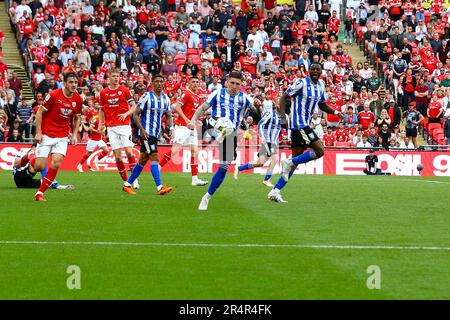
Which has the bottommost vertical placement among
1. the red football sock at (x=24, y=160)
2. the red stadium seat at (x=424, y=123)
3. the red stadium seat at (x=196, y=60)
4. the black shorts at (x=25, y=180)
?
the black shorts at (x=25, y=180)

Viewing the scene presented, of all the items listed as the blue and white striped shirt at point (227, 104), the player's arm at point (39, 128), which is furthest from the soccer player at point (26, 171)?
the blue and white striped shirt at point (227, 104)

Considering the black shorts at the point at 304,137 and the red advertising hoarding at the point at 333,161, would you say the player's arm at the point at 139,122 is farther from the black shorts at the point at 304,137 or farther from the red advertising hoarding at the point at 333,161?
the red advertising hoarding at the point at 333,161

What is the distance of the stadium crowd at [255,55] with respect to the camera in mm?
34656

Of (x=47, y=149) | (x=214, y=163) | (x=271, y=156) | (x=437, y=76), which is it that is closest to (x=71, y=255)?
(x=47, y=149)

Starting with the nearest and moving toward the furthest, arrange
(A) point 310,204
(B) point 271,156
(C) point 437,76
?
(A) point 310,204 < (B) point 271,156 < (C) point 437,76

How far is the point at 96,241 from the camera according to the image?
13.3m

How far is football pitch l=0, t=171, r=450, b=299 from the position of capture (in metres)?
10.2

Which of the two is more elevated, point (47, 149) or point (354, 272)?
point (47, 149)

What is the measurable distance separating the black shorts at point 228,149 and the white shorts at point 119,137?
5805 mm

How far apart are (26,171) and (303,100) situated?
625cm

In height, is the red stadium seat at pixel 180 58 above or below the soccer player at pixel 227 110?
above

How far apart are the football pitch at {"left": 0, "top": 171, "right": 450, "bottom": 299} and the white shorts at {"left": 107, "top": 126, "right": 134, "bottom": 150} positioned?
1792 millimetres
